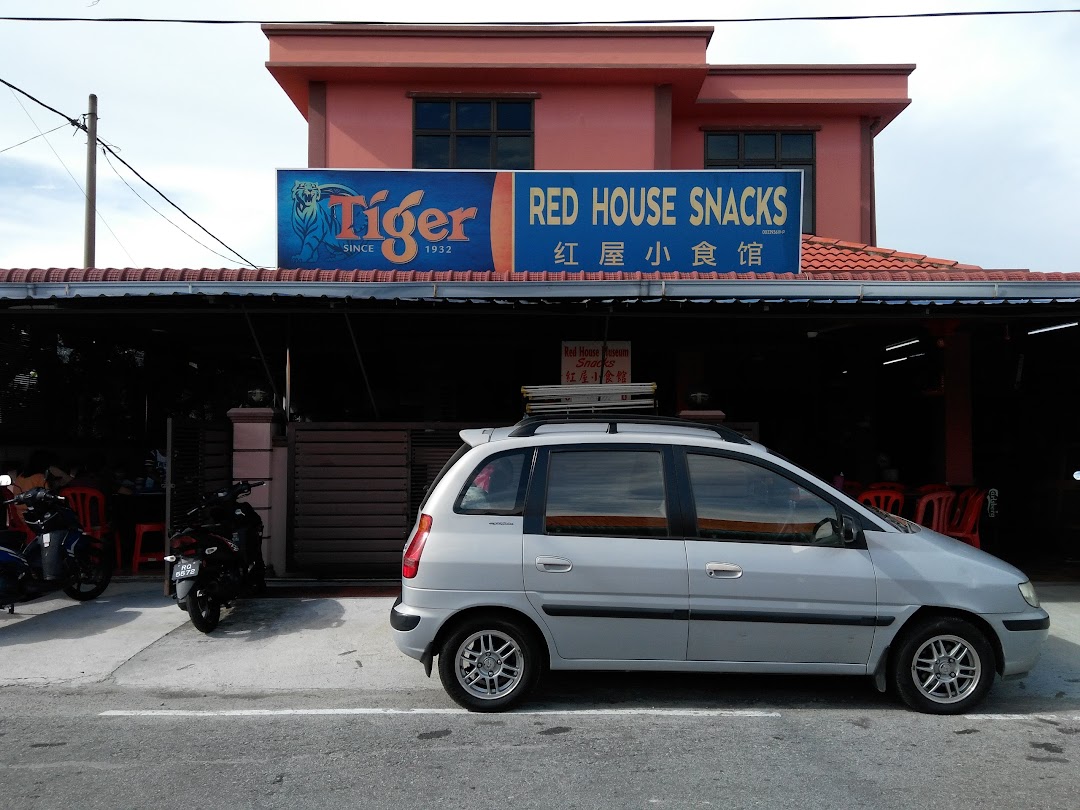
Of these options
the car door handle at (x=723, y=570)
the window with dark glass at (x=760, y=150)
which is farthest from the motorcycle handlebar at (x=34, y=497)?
the window with dark glass at (x=760, y=150)

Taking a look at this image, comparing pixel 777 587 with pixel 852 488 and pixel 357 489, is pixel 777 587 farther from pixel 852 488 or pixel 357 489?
pixel 852 488

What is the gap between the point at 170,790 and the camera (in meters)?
4.00

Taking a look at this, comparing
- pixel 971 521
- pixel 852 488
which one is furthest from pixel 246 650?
pixel 971 521

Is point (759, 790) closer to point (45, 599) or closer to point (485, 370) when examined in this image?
point (45, 599)

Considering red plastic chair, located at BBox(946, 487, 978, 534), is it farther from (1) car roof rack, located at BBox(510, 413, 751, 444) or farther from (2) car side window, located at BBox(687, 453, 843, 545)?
(2) car side window, located at BBox(687, 453, 843, 545)

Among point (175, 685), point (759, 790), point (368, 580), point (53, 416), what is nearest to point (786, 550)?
point (759, 790)

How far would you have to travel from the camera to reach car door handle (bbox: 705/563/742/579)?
499cm

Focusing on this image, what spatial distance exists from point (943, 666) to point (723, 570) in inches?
56.5

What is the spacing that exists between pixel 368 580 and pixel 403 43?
8.60 m

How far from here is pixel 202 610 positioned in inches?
264

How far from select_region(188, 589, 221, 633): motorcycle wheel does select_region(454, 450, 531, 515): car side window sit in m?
2.82

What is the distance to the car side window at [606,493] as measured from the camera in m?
5.12

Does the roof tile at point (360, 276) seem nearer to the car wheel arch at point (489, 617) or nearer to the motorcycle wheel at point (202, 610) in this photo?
the motorcycle wheel at point (202, 610)

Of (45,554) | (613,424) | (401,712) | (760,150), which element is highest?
(760,150)
